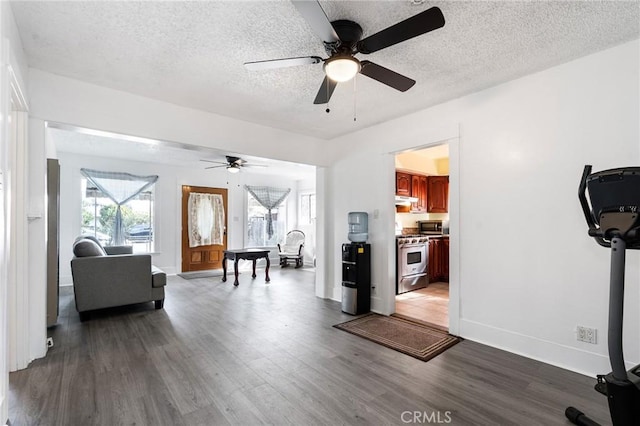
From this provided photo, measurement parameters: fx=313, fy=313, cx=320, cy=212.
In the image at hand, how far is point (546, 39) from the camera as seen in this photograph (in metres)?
2.30

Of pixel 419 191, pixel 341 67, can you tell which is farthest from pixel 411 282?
pixel 341 67

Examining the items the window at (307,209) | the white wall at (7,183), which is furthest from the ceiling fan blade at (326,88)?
the window at (307,209)

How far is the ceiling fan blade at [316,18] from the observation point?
5.16 ft

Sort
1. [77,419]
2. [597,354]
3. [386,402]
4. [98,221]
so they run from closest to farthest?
[77,419] < [386,402] < [597,354] < [98,221]

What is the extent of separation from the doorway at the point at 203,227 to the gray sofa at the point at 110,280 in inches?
119

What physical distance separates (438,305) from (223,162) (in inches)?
200

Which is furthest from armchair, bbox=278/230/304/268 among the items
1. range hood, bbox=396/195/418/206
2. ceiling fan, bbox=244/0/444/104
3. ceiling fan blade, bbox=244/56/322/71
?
ceiling fan blade, bbox=244/56/322/71

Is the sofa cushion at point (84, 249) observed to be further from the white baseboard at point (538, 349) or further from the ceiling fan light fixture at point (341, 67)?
the white baseboard at point (538, 349)

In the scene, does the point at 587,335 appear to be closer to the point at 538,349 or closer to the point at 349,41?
the point at 538,349

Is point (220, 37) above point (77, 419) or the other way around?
above

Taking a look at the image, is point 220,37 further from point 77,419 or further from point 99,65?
point 77,419

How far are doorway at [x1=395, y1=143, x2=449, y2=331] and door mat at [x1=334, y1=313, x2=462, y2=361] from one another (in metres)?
1.33

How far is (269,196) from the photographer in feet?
28.2

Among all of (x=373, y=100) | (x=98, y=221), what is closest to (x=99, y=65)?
(x=373, y=100)
